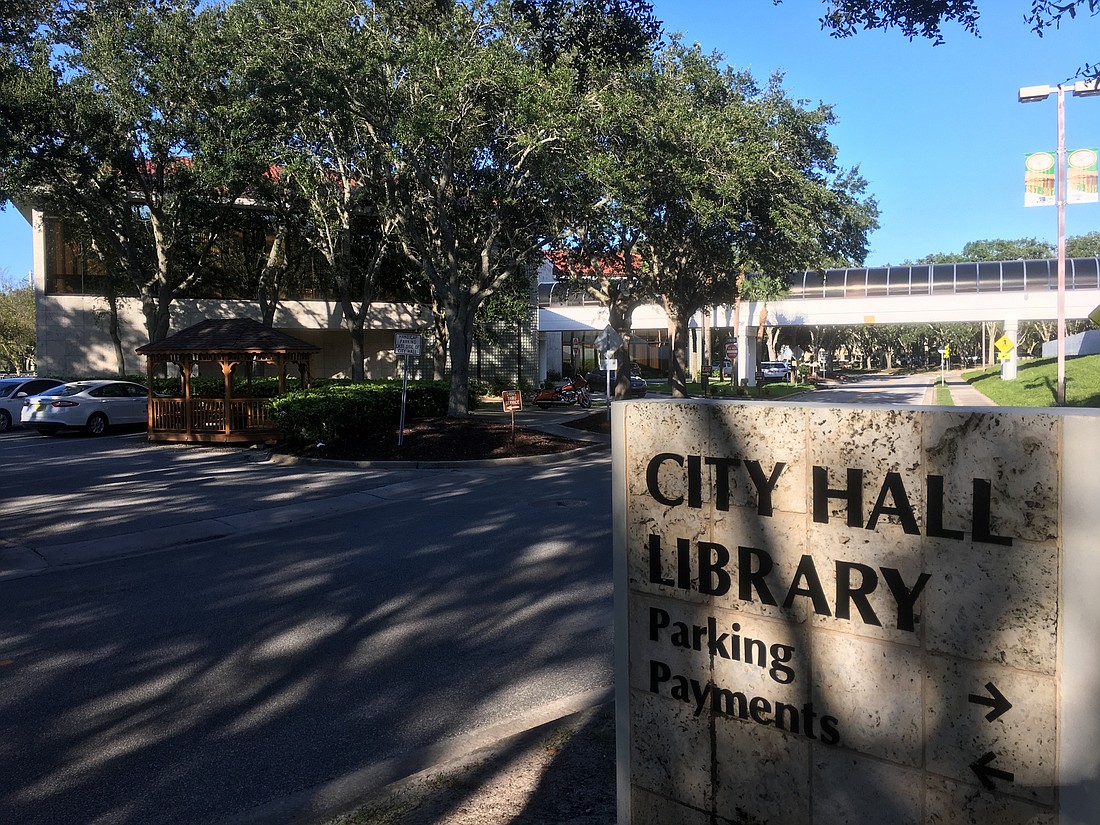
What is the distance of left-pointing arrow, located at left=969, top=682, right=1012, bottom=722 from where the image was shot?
2408mm

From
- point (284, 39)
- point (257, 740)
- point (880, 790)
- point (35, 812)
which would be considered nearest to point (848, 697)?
point (880, 790)

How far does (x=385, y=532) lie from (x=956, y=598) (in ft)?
28.8

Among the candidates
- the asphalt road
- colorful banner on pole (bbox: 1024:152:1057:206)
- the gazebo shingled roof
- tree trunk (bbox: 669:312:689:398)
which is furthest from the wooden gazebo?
colorful banner on pole (bbox: 1024:152:1057:206)

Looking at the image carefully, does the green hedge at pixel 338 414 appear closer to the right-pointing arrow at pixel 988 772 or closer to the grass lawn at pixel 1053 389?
the grass lawn at pixel 1053 389

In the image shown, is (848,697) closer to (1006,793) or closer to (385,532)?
(1006,793)

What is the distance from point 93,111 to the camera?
24.2 metres

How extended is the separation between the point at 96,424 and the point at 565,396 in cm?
1799

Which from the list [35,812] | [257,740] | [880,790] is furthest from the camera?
[257,740]

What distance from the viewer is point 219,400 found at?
72.5 feet

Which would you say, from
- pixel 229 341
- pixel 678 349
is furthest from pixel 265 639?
pixel 678 349

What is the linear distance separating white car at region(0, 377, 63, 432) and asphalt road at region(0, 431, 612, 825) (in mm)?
15879

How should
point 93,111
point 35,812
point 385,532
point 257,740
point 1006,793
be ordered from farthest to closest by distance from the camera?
1. point 93,111
2. point 385,532
3. point 257,740
4. point 35,812
5. point 1006,793

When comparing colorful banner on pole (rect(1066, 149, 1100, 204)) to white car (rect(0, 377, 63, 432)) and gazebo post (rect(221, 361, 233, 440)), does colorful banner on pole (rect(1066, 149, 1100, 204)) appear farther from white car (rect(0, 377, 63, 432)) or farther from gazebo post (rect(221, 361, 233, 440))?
white car (rect(0, 377, 63, 432))

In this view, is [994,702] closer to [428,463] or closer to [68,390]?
[428,463]
